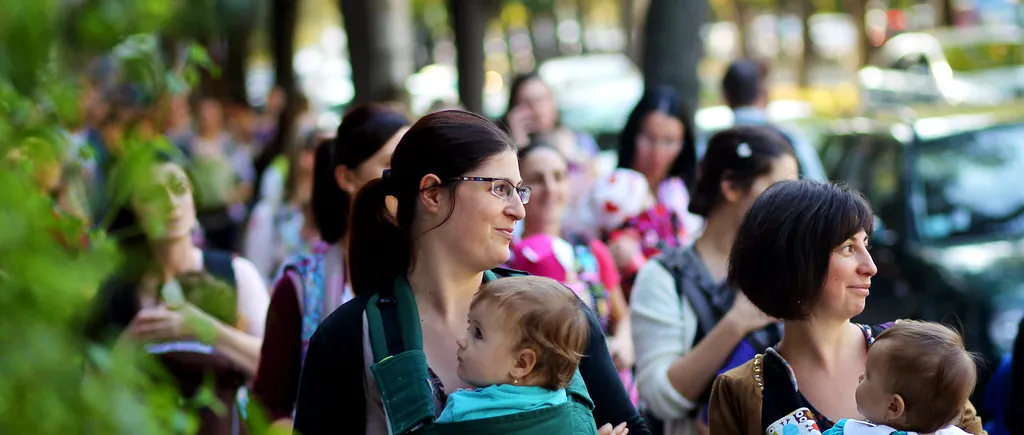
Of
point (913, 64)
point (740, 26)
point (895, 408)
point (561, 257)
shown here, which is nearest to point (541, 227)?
point (561, 257)

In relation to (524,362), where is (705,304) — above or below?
below

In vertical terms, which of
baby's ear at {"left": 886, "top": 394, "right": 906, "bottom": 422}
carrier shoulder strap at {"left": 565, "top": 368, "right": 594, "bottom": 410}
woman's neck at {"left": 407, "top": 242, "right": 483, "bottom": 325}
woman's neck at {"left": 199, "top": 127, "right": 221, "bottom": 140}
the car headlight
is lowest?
woman's neck at {"left": 199, "top": 127, "right": 221, "bottom": 140}

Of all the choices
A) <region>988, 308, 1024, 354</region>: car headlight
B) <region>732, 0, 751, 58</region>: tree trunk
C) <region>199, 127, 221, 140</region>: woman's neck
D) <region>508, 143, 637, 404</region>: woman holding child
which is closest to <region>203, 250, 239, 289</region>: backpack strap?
<region>508, 143, 637, 404</region>: woman holding child

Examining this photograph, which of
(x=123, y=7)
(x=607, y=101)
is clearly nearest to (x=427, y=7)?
(x=607, y=101)

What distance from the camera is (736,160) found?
4.51 m

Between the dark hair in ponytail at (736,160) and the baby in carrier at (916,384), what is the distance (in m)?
1.58

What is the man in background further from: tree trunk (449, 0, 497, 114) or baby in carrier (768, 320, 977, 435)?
tree trunk (449, 0, 497, 114)

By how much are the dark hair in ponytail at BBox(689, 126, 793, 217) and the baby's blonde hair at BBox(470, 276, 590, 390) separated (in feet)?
5.67

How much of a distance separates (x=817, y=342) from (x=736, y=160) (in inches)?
48.4

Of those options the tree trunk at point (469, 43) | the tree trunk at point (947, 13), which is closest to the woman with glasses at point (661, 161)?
the tree trunk at point (469, 43)

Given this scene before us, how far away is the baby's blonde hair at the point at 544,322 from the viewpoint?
2.82m

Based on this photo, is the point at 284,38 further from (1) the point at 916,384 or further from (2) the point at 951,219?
(1) the point at 916,384

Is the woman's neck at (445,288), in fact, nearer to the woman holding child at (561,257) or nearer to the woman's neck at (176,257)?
the woman's neck at (176,257)

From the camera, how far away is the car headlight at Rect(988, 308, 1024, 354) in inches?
286
